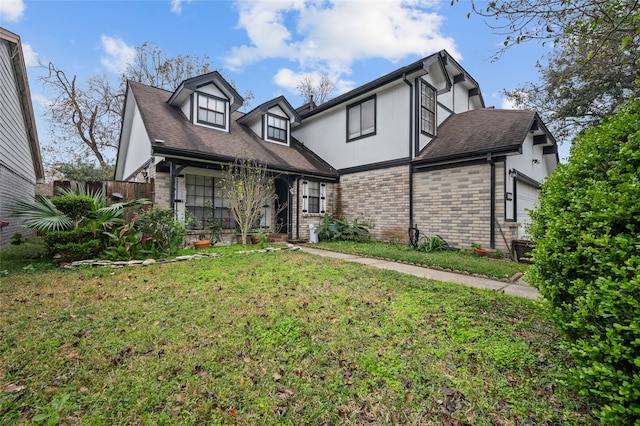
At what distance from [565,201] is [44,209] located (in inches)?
319

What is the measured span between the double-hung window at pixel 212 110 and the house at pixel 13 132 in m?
4.81

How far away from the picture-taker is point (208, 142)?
9.28m

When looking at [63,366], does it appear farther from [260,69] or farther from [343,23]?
[260,69]

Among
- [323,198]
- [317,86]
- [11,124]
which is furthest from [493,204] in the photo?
[317,86]

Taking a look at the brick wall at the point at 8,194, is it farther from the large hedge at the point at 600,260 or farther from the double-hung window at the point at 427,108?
the double-hung window at the point at 427,108

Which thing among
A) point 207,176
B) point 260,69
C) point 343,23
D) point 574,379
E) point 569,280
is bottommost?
point 574,379

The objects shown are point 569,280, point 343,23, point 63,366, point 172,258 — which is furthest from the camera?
point 343,23

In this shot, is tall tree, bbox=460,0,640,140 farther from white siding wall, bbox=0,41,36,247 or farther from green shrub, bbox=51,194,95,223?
white siding wall, bbox=0,41,36,247

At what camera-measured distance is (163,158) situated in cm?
800

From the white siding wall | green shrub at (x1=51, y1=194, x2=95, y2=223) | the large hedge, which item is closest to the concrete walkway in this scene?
the large hedge

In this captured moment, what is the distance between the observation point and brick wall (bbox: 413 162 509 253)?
297 inches

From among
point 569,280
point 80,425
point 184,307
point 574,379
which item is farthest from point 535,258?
point 184,307

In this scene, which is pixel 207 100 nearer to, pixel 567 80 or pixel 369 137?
pixel 369 137

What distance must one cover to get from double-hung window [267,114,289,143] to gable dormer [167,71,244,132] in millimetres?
1585
